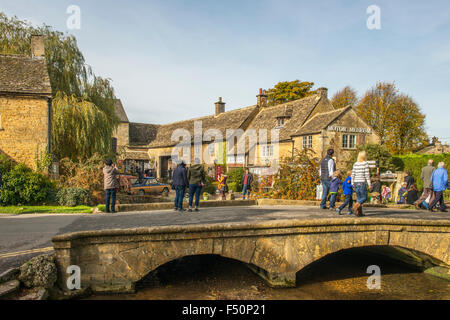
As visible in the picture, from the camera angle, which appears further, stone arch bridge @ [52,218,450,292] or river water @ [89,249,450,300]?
river water @ [89,249,450,300]

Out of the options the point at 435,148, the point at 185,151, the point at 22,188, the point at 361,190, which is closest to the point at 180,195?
the point at 361,190

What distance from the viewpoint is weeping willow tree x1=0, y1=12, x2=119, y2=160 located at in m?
18.4

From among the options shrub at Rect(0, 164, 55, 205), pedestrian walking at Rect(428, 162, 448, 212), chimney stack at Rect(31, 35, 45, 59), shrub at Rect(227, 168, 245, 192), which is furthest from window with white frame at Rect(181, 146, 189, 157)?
pedestrian walking at Rect(428, 162, 448, 212)

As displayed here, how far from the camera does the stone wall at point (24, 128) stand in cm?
1636

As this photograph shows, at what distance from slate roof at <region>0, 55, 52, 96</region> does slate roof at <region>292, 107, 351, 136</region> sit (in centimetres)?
1893

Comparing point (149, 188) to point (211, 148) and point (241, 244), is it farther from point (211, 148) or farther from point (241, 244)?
point (241, 244)

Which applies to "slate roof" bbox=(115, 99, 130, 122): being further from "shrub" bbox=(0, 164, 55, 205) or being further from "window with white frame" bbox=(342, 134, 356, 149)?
"shrub" bbox=(0, 164, 55, 205)

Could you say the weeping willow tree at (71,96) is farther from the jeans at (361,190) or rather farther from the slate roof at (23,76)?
the jeans at (361,190)

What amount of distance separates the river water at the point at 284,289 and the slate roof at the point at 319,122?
17019mm

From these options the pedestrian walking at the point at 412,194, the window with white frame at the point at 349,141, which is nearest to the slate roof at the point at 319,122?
the window with white frame at the point at 349,141

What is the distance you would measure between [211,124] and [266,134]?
29.7ft

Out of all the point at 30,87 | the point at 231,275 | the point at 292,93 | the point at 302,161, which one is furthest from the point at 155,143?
the point at 231,275

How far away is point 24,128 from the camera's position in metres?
16.6
